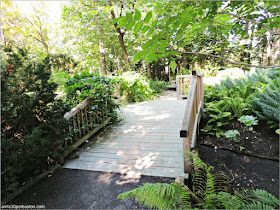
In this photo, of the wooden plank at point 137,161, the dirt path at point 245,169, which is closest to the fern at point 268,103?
the dirt path at point 245,169

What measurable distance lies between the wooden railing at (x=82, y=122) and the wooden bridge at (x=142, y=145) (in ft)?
0.06

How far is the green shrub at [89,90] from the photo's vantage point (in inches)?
155

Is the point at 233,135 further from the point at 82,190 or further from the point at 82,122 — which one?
the point at 82,122

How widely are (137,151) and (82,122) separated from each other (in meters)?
1.42

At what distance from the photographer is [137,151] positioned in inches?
130

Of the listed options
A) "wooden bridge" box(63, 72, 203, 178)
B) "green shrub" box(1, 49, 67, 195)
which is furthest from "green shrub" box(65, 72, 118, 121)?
"green shrub" box(1, 49, 67, 195)

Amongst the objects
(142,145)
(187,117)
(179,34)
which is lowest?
(142,145)

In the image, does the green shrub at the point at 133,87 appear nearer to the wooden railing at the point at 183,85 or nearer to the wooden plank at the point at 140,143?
the wooden railing at the point at 183,85

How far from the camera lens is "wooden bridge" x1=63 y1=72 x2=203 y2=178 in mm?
2649

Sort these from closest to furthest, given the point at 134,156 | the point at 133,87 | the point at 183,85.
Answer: the point at 134,156 < the point at 133,87 < the point at 183,85

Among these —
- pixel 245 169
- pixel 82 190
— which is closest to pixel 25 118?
pixel 82 190

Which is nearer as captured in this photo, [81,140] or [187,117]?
[187,117]

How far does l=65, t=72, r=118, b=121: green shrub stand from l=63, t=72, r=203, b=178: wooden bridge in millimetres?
240

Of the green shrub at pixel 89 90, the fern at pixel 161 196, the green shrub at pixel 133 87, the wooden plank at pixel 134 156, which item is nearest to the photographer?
the fern at pixel 161 196
